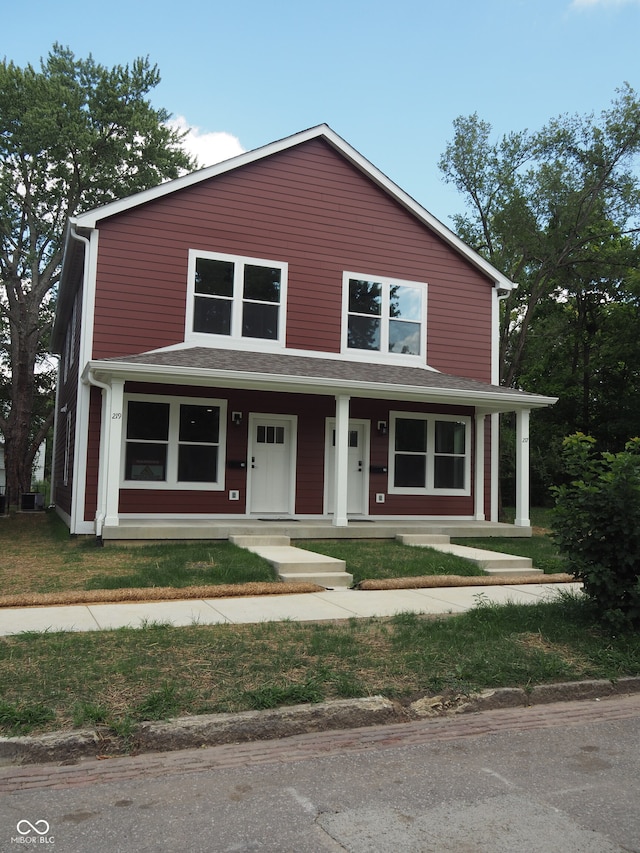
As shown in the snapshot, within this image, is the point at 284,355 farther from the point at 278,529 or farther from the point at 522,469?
the point at 522,469

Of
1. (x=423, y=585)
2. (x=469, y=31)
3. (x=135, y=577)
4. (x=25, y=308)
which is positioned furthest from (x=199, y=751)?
(x=25, y=308)

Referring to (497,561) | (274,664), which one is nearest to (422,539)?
(497,561)

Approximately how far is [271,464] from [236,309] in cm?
306

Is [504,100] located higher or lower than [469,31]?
lower

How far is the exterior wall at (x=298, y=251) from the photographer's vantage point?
12.9 meters

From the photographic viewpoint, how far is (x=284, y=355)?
45.2 feet

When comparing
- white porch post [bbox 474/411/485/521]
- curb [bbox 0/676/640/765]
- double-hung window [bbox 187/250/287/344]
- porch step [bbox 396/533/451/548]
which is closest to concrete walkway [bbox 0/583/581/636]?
curb [bbox 0/676/640/765]

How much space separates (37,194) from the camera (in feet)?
85.8

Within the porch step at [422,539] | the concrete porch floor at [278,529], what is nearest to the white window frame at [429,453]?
the concrete porch floor at [278,529]

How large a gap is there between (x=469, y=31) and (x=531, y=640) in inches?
497

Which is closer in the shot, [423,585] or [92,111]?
[423,585]

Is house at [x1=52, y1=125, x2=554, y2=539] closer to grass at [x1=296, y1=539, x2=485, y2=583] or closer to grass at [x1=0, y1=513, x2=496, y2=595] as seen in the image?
grass at [x1=0, y1=513, x2=496, y2=595]

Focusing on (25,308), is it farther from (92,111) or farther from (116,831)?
(116,831)

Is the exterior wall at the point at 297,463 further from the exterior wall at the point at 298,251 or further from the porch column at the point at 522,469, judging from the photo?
the porch column at the point at 522,469
